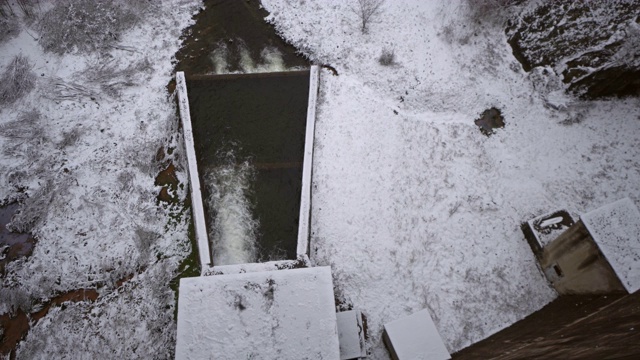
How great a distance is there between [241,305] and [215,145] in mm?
4956

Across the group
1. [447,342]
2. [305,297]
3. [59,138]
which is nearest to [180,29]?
[59,138]

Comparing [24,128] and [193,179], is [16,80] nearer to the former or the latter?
[24,128]

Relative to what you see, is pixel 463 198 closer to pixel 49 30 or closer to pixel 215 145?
pixel 215 145

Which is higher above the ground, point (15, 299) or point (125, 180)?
point (125, 180)

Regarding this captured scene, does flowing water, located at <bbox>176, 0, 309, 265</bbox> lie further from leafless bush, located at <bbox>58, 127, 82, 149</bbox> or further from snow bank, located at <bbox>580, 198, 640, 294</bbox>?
snow bank, located at <bbox>580, 198, 640, 294</bbox>

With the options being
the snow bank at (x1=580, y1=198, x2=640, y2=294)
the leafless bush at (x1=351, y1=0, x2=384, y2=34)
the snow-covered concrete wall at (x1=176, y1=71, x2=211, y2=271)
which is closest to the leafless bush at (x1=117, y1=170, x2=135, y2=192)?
the snow-covered concrete wall at (x1=176, y1=71, x2=211, y2=271)

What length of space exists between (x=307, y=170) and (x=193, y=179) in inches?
108

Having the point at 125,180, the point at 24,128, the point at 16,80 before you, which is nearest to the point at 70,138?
the point at 24,128

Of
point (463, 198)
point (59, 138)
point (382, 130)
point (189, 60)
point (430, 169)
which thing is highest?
point (189, 60)

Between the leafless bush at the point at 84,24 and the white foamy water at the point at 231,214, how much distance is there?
19.6 feet

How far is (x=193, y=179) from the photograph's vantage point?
30.8ft

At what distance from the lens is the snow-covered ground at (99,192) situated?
818cm

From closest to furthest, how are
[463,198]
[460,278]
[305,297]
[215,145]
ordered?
[305,297] → [460,278] → [463,198] → [215,145]

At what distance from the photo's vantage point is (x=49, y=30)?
11961mm
